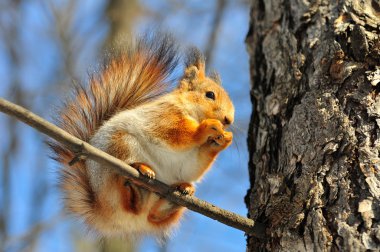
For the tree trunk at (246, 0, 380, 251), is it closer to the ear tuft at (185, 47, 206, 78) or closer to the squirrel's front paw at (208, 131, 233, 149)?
the squirrel's front paw at (208, 131, 233, 149)

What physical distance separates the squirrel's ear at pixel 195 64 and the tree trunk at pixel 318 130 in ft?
0.93

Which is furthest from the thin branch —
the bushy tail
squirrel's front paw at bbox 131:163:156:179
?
the bushy tail

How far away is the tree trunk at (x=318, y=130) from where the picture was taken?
1.80m

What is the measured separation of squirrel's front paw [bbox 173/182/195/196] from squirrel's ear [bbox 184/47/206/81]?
0.69m

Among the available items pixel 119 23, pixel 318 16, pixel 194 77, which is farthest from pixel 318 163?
pixel 119 23

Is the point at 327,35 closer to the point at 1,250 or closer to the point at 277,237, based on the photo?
the point at 277,237

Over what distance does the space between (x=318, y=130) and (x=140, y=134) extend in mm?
705

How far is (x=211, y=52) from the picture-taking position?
5.20 m

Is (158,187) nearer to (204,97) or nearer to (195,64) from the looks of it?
(204,97)

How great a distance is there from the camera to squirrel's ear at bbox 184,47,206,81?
2.72 m

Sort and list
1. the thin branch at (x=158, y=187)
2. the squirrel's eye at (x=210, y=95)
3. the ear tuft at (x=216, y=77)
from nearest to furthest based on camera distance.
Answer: the thin branch at (x=158, y=187)
the squirrel's eye at (x=210, y=95)
the ear tuft at (x=216, y=77)

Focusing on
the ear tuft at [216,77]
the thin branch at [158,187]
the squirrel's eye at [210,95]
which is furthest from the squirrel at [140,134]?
the ear tuft at [216,77]

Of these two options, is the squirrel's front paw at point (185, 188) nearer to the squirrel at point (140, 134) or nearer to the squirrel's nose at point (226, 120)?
the squirrel at point (140, 134)

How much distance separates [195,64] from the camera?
2832 mm
